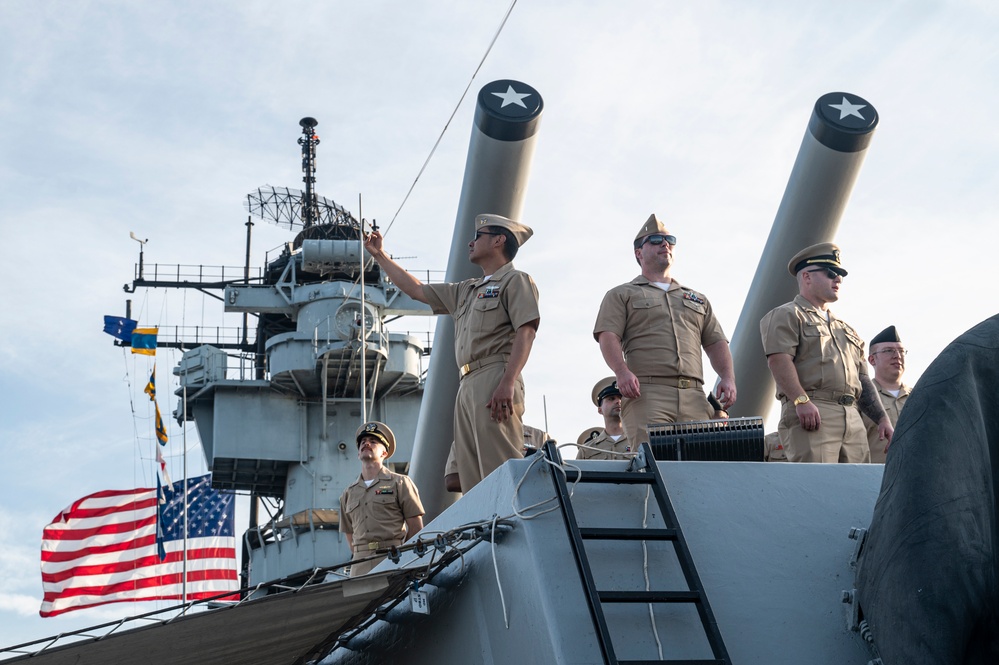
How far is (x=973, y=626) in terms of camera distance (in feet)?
6.63

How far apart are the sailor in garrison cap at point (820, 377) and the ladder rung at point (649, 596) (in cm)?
174

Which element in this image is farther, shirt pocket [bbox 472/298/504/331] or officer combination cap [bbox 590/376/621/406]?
officer combination cap [bbox 590/376/621/406]

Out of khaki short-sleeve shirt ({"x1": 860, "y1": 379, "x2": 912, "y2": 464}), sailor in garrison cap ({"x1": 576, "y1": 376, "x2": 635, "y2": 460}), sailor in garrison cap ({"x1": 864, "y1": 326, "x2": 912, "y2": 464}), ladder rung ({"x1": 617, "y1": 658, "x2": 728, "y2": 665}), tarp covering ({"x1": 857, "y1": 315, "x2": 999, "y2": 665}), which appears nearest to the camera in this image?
tarp covering ({"x1": 857, "y1": 315, "x2": 999, "y2": 665})

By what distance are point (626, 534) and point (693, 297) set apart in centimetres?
196

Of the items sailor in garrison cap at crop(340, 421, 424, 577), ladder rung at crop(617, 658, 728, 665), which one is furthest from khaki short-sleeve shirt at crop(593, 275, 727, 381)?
ladder rung at crop(617, 658, 728, 665)

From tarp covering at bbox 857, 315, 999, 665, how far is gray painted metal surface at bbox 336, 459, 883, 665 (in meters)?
0.30

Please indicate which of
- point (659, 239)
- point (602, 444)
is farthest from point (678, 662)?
point (602, 444)

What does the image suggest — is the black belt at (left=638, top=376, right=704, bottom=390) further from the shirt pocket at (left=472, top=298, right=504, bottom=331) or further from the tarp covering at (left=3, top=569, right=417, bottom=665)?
the tarp covering at (left=3, top=569, right=417, bottom=665)

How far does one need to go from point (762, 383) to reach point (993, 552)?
12.1ft

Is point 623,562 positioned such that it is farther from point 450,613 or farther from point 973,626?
point 973,626

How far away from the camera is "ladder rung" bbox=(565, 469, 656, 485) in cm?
264

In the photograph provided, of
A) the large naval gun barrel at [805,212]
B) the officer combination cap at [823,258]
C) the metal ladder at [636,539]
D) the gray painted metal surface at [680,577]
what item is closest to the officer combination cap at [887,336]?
the large naval gun barrel at [805,212]

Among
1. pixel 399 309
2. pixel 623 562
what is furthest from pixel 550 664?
pixel 399 309

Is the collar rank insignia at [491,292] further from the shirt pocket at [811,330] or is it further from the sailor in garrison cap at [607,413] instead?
the sailor in garrison cap at [607,413]
